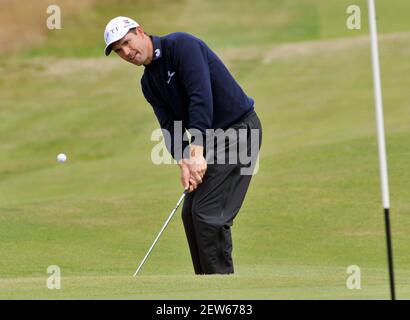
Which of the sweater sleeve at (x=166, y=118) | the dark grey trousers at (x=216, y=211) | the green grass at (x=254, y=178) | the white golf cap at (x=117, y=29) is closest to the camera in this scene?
the white golf cap at (x=117, y=29)

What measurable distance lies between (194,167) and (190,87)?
550 mm

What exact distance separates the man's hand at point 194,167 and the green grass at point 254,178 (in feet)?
2.19

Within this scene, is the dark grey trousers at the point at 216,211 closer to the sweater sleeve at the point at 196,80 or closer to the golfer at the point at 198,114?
the golfer at the point at 198,114

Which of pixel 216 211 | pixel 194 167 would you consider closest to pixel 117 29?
pixel 194 167

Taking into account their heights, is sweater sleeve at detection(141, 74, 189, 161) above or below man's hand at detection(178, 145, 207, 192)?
above

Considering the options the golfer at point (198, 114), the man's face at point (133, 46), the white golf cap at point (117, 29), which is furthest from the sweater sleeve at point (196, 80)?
the white golf cap at point (117, 29)

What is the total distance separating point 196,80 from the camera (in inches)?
313

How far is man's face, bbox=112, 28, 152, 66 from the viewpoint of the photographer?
26.1 ft

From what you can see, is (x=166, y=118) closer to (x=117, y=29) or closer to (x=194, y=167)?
(x=194, y=167)

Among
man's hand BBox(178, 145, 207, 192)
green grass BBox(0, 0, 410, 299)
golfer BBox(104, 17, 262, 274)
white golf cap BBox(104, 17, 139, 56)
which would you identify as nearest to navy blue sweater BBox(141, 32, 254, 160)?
golfer BBox(104, 17, 262, 274)

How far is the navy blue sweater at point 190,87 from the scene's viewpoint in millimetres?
7930

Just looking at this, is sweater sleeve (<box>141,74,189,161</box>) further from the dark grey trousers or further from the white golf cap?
the white golf cap

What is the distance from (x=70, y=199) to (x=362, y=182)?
3758mm

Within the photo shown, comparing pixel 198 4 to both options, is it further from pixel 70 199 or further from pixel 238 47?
pixel 70 199
